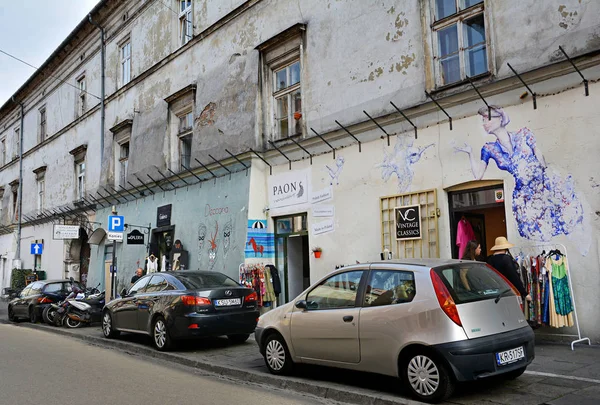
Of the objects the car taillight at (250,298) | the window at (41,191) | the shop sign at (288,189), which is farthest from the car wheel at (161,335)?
the window at (41,191)

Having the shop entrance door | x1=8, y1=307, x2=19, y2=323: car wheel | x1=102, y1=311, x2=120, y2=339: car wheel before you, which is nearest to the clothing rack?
the shop entrance door

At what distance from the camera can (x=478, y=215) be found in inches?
418

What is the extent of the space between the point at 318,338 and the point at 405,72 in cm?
645

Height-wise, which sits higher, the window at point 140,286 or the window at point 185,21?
the window at point 185,21

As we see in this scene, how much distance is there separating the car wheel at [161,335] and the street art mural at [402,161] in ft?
17.6

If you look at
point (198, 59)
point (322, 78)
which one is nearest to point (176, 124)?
point (198, 59)

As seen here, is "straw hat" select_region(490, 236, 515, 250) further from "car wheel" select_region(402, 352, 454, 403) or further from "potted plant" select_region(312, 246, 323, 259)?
"potted plant" select_region(312, 246, 323, 259)

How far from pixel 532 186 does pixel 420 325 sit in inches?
174

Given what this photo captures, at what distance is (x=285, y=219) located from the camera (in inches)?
567

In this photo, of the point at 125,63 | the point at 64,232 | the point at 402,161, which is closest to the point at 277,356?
the point at 402,161

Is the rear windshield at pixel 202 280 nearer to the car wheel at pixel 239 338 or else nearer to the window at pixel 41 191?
the car wheel at pixel 239 338

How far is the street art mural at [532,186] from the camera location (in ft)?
28.0

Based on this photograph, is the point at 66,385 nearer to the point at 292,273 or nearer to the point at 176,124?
the point at 292,273

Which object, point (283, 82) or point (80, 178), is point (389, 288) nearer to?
point (283, 82)
